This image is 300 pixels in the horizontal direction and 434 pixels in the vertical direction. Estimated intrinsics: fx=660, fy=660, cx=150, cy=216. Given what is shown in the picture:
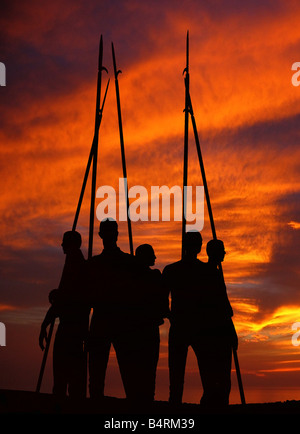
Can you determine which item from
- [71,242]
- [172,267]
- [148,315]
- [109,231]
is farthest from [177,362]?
[71,242]

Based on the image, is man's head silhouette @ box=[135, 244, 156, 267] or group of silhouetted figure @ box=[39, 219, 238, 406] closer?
group of silhouetted figure @ box=[39, 219, 238, 406]

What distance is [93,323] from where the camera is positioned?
8.52m

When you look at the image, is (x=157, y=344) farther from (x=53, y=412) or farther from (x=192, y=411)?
(x=53, y=412)

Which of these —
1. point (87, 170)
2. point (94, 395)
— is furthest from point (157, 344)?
point (87, 170)

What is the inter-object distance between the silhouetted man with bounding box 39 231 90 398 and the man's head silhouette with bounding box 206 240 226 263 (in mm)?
1880

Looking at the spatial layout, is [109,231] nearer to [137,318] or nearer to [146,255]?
[146,255]

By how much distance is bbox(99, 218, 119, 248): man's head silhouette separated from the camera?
332 inches

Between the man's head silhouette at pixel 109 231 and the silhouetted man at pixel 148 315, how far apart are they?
47 centimetres

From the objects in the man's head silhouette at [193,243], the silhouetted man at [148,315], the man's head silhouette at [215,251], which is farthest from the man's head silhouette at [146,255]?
the man's head silhouette at [215,251]

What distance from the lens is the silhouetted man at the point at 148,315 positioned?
8508 mm

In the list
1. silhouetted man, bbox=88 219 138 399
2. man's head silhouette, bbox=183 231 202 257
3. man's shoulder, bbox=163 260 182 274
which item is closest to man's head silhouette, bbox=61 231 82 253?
silhouetted man, bbox=88 219 138 399

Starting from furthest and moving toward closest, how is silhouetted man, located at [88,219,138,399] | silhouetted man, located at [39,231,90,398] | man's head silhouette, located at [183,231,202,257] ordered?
silhouetted man, located at [39,231,90,398] → man's head silhouette, located at [183,231,202,257] → silhouetted man, located at [88,219,138,399]

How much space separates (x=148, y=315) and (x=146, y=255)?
0.79 m

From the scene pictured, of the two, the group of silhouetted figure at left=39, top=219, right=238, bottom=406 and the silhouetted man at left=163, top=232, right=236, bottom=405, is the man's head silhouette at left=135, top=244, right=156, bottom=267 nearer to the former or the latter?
the group of silhouetted figure at left=39, top=219, right=238, bottom=406
